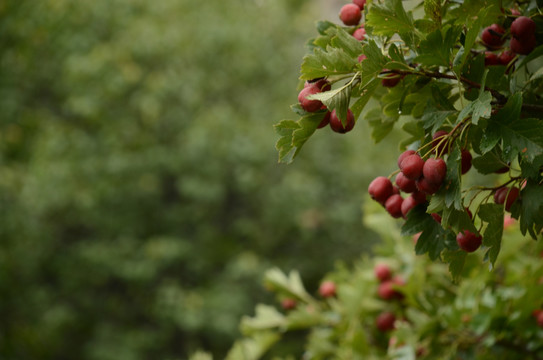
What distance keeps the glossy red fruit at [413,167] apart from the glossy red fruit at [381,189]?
0.12 meters

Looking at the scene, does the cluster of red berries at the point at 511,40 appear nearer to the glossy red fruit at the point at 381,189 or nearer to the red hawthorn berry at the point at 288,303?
the glossy red fruit at the point at 381,189

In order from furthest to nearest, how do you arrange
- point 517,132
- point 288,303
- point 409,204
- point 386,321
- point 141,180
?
point 141,180 < point 288,303 < point 386,321 < point 409,204 < point 517,132

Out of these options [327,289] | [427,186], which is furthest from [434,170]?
[327,289]

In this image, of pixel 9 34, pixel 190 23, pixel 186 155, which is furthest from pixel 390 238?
pixel 9 34

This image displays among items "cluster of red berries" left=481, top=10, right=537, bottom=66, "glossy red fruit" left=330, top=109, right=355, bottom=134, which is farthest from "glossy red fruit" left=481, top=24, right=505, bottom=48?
"glossy red fruit" left=330, top=109, right=355, bottom=134

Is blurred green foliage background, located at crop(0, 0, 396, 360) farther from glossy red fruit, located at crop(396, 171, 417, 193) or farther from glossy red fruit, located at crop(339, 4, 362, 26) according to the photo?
glossy red fruit, located at crop(396, 171, 417, 193)

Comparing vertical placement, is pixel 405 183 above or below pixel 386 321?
below

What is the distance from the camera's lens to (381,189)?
0.71 meters

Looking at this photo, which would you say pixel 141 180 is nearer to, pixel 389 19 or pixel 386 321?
pixel 386 321

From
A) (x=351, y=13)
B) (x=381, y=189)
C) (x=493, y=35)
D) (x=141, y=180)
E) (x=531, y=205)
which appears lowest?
(x=531, y=205)

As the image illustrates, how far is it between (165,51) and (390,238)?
16.7 feet

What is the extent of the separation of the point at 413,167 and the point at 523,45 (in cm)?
21

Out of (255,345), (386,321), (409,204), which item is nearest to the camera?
(409,204)

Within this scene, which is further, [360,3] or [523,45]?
[360,3]
